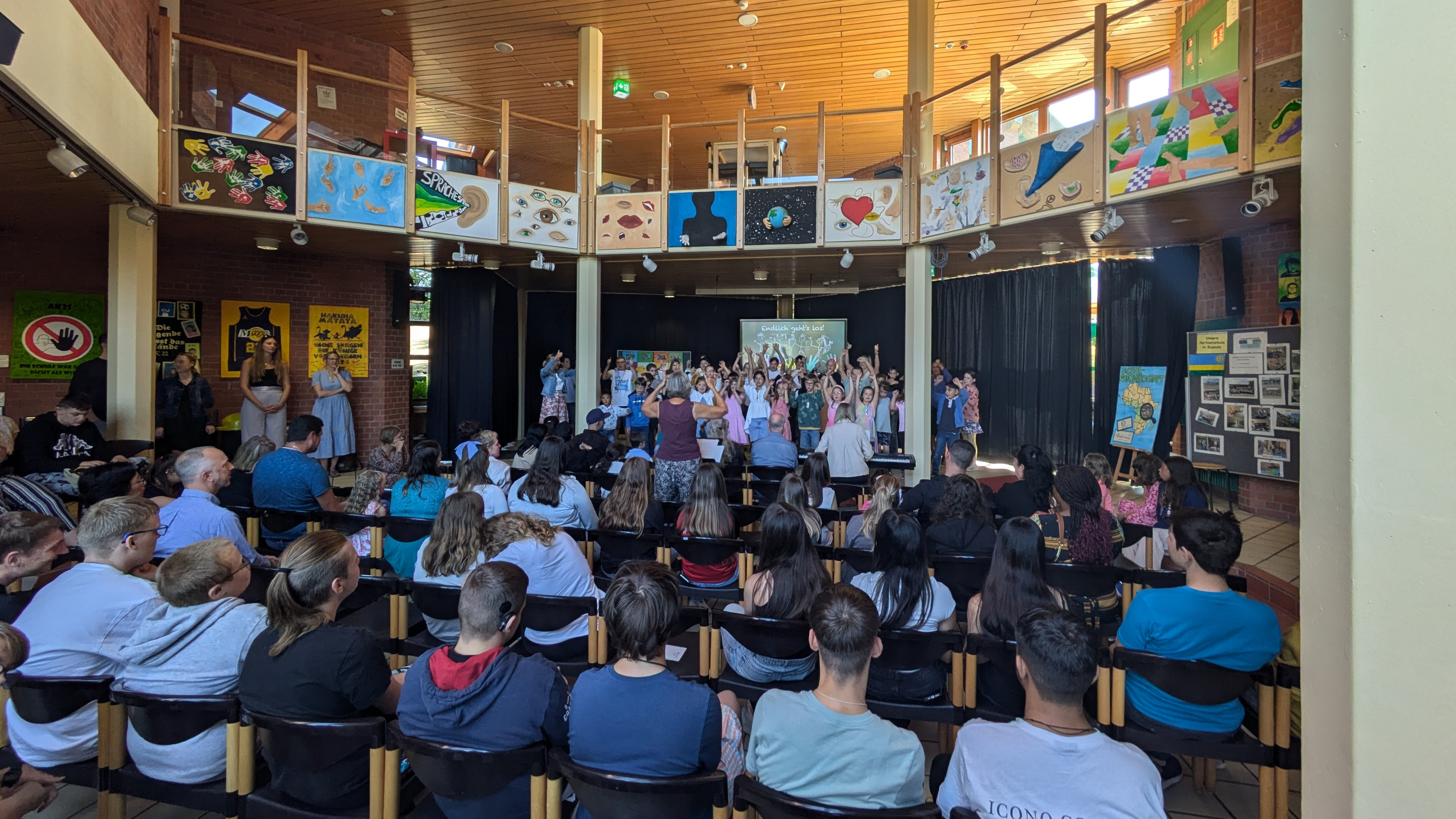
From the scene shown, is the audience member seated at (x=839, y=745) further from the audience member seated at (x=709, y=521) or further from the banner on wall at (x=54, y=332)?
the banner on wall at (x=54, y=332)

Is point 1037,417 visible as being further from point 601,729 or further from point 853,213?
point 601,729

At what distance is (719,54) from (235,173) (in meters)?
5.89

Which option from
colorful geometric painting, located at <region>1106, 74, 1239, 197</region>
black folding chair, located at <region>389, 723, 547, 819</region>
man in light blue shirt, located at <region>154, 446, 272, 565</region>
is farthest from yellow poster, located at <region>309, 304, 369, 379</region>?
colorful geometric painting, located at <region>1106, 74, 1239, 197</region>

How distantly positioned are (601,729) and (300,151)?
7.30m

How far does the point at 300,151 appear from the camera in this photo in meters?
6.71

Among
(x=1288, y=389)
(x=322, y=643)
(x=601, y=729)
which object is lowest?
(x=601, y=729)

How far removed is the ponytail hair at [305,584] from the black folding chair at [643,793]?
875 mm

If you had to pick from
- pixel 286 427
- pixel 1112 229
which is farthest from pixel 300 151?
pixel 1112 229

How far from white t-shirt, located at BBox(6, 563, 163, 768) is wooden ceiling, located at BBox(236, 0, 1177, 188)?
7714 mm

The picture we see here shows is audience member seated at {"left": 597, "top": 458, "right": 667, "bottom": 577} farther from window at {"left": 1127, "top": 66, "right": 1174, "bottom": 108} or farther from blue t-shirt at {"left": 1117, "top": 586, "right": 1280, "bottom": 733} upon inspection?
window at {"left": 1127, "top": 66, "right": 1174, "bottom": 108}

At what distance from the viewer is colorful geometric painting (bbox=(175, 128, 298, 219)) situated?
6.20 m

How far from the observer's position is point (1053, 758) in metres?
1.43

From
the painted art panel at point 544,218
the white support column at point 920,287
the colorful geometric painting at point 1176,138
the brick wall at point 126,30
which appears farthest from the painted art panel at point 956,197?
the brick wall at point 126,30

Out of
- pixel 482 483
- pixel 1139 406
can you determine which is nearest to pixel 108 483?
pixel 482 483
